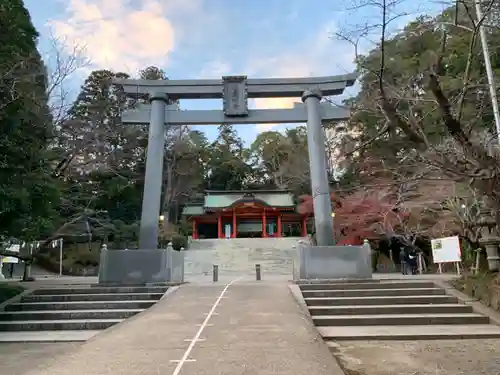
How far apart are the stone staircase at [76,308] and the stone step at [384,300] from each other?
4159 mm

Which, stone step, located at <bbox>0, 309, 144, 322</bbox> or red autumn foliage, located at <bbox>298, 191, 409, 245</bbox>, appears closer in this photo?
stone step, located at <bbox>0, 309, 144, 322</bbox>

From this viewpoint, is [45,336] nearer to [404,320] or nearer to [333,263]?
[404,320]

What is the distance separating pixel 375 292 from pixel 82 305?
7.15 meters

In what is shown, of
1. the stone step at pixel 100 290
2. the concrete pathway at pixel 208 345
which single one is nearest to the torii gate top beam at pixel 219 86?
the stone step at pixel 100 290

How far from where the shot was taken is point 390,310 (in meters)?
9.11

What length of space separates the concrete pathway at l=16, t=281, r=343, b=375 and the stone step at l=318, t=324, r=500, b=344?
0.60 m

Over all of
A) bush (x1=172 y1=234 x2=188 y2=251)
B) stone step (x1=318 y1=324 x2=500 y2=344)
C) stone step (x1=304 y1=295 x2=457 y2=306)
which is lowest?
stone step (x1=318 y1=324 x2=500 y2=344)

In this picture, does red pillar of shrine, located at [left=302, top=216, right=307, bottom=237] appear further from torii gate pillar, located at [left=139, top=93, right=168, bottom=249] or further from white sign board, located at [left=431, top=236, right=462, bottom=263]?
torii gate pillar, located at [left=139, top=93, right=168, bottom=249]

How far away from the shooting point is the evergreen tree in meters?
9.27

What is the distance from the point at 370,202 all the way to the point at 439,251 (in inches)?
345

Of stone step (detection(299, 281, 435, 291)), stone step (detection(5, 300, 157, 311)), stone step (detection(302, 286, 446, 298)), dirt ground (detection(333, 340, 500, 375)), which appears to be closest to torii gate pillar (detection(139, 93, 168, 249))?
stone step (detection(5, 300, 157, 311))

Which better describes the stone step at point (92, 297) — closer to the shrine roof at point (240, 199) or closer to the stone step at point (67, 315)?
the stone step at point (67, 315)

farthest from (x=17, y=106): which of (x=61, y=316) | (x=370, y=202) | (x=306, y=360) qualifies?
(x=370, y=202)

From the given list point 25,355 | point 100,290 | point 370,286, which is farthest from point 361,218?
point 25,355
